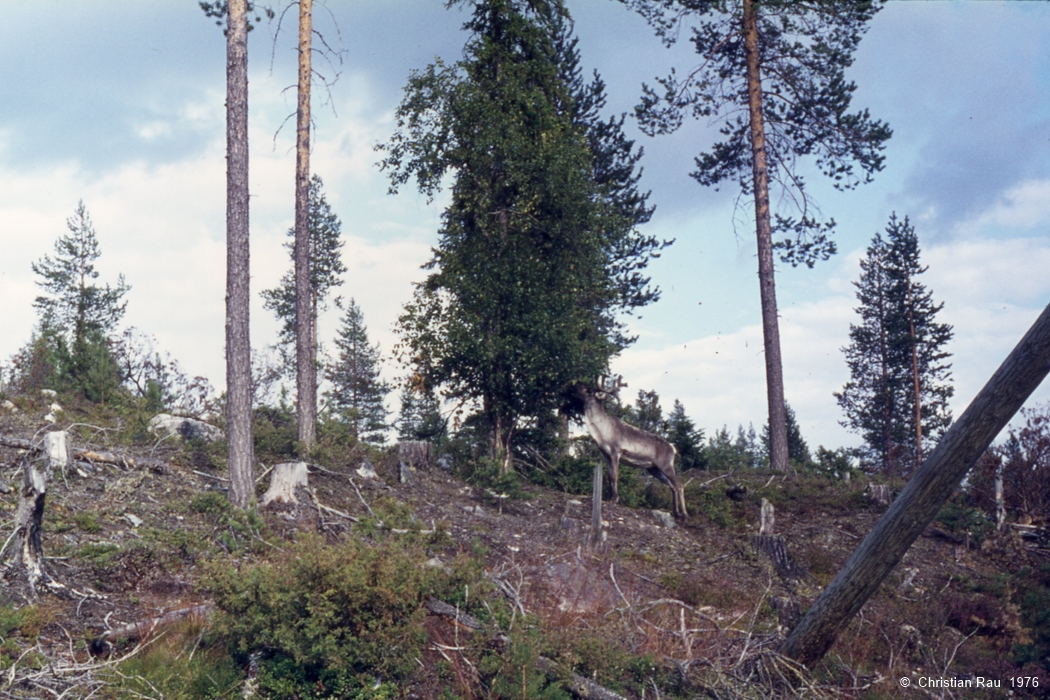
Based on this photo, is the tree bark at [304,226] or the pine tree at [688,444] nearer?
the tree bark at [304,226]

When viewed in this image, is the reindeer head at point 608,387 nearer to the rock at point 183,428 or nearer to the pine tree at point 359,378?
the rock at point 183,428

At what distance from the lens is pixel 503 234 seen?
17.9 meters

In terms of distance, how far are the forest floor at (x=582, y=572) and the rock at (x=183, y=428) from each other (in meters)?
0.43

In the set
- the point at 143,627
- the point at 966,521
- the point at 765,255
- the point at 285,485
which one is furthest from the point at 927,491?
the point at 765,255

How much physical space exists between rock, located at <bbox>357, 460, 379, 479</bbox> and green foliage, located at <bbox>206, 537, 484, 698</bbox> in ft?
24.5

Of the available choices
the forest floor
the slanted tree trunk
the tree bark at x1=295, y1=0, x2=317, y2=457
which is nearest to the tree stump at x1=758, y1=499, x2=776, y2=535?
the forest floor

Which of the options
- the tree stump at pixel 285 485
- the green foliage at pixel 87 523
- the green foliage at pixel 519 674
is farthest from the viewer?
the tree stump at pixel 285 485

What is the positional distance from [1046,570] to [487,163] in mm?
12464

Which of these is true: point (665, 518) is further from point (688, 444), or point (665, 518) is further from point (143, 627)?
point (143, 627)

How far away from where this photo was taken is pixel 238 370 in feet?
39.8

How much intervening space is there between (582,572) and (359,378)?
28745 millimetres

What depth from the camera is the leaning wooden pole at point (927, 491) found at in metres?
6.39

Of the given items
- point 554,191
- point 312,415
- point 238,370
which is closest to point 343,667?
point 238,370

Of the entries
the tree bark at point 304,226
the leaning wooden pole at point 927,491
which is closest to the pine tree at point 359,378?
the tree bark at point 304,226
